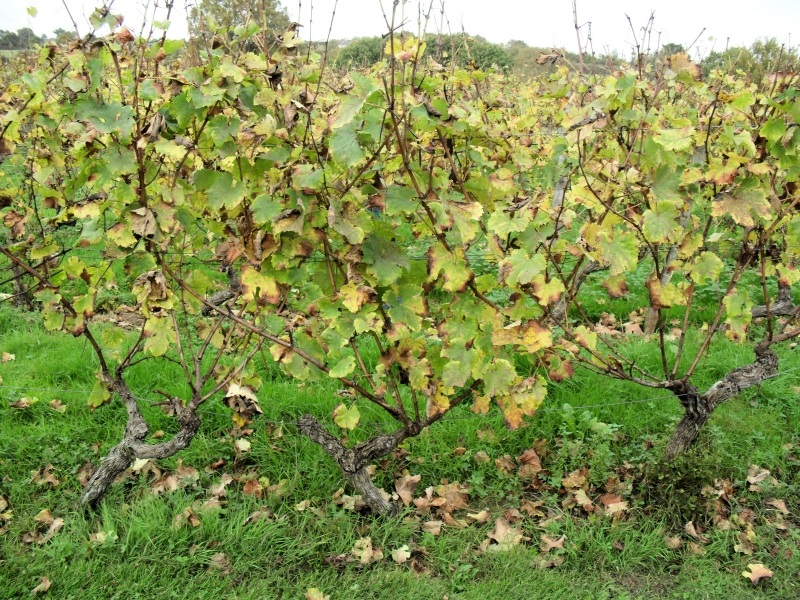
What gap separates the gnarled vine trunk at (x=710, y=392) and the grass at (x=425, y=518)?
0.11m

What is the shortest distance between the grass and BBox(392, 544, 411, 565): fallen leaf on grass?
27 mm

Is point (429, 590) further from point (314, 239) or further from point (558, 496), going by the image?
point (314, 239)

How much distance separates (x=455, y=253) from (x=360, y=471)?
124 centimetres

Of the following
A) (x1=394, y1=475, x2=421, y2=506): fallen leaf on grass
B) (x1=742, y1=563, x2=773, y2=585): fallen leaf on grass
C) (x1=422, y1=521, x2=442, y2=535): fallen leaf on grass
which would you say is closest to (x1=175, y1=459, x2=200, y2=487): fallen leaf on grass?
(x1=394, y1=475, x2=421, y2=506): fallen leaf on grass

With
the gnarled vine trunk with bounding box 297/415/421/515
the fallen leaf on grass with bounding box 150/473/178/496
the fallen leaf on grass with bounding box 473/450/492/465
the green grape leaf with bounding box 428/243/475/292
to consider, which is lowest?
the fallen leaf on grass with bounding box 150/473/178/496

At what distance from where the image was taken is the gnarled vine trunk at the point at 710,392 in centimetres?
308

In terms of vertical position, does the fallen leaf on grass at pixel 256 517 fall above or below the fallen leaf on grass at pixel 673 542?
above


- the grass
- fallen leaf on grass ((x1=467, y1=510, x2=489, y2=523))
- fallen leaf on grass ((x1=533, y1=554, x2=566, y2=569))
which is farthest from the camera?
fallen leaf on grass ((x1=467, y1=510, x2=489, y2=523))

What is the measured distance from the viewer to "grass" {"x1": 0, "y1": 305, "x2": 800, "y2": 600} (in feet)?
8.87

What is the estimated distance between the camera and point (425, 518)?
3.08m

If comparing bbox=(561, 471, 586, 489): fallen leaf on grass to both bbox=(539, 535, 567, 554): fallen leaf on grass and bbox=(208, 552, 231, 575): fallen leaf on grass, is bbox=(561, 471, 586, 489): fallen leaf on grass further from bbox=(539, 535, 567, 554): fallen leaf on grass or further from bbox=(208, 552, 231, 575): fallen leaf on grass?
bbox=(208, 552, 231, 575): fallen leaf on grass

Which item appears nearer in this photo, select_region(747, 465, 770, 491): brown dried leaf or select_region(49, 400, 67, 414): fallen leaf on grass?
select_region(747, 465, 770, 491): brown dried leaf

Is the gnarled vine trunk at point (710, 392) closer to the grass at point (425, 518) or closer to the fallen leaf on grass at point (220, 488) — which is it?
the grass at point (425, 518)

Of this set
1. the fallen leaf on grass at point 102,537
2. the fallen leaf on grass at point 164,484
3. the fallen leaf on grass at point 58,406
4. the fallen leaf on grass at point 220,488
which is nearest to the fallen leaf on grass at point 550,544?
the fallen leaf on grass at point 220,488
